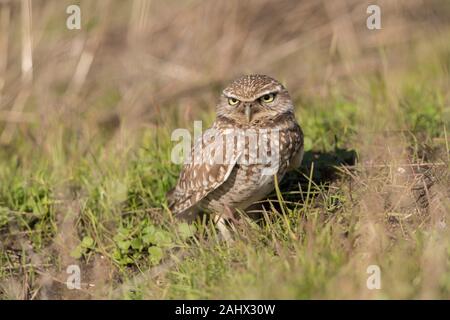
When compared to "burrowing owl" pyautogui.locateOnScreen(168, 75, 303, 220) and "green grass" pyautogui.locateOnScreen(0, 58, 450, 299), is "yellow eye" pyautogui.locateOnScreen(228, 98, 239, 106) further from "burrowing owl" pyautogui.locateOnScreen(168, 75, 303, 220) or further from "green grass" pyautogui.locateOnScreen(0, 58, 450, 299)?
"green grass" pyautogui.locateOnScreen(0, 58, 450, 299)

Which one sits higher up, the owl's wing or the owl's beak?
the owl's beak

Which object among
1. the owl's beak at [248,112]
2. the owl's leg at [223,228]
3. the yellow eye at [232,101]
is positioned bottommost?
the owl's leg at [223,228]

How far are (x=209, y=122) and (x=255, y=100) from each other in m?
1.39

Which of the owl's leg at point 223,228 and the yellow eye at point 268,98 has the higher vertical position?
the yellow eye at point 268,98

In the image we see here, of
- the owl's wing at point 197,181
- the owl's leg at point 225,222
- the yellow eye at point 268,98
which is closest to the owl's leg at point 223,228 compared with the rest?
the owl's leg at point 225,222

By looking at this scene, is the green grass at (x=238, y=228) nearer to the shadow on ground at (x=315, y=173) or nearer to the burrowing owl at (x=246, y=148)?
the shadow on ground at (x=315, y=173)

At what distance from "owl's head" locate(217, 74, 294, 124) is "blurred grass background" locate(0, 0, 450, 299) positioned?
0.47 meters

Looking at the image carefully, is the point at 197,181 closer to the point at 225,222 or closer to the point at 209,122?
the point at 225,222

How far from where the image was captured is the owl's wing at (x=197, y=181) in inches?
151

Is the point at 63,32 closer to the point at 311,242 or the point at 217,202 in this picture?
the point at 217,202

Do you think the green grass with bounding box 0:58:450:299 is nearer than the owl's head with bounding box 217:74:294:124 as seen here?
Yes

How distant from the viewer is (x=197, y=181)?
4.01m

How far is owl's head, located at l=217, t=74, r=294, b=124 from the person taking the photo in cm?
382

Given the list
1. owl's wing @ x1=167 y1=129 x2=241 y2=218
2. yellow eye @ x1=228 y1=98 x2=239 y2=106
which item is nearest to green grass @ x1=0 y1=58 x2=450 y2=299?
owl's wing @ x1=167 y1=129 x2=241 y2=218
